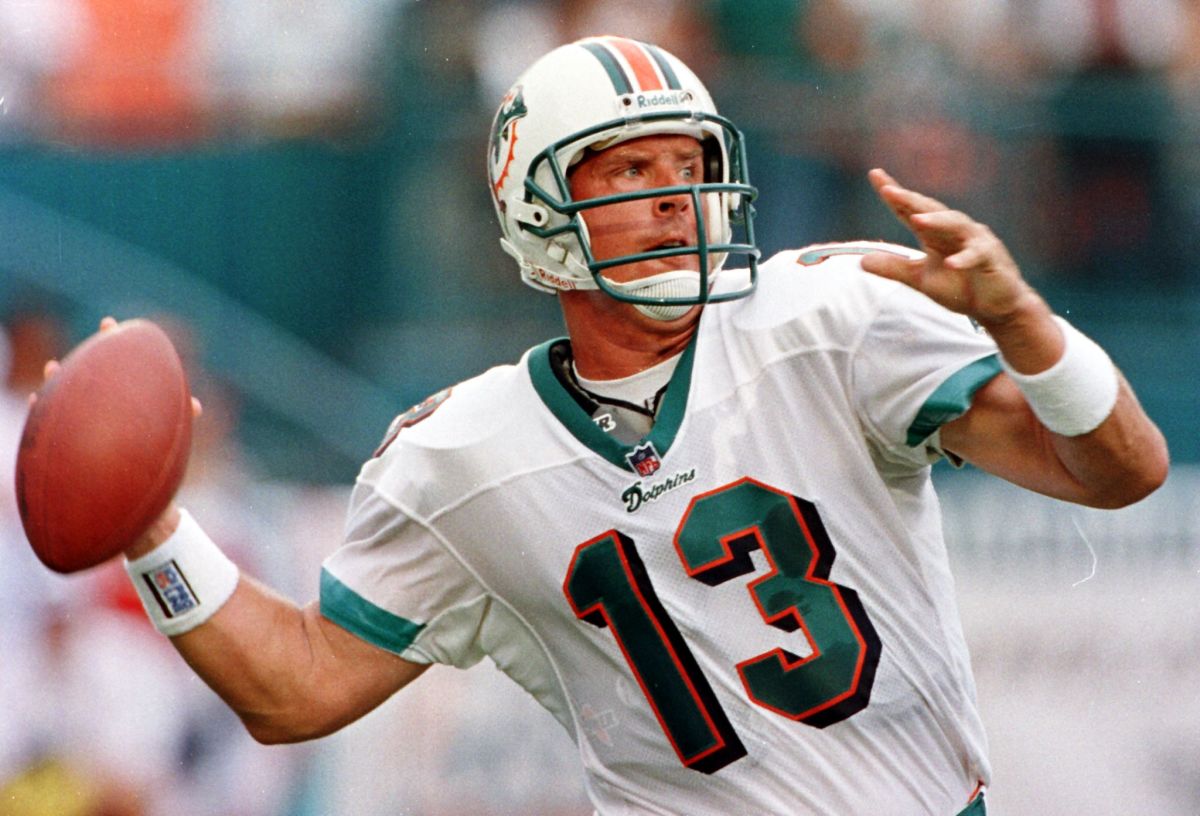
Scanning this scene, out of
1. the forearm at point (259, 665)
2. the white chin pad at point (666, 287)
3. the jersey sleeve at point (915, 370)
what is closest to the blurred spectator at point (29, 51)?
the forearm at point (259, 665)

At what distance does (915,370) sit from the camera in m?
2.33

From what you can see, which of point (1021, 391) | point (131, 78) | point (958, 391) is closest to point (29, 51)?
point (131, 78)

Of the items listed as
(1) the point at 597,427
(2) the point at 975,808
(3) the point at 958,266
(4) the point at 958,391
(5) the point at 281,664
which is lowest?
(2) the point at 975,808

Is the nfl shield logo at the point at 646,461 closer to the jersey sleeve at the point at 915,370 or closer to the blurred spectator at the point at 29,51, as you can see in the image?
the jersey sleeve at the point at 915,370

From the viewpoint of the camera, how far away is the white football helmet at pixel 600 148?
2.50 meters

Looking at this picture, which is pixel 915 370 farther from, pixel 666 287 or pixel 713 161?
pixel 713 161

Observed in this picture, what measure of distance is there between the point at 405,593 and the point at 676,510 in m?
0.48

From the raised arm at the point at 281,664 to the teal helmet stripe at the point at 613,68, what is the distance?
0.93 metres

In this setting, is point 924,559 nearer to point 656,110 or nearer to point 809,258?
point 809,258

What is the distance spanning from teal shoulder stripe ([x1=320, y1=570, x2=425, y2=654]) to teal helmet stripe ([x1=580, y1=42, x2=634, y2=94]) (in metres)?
0.87

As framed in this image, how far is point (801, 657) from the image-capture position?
239 cm

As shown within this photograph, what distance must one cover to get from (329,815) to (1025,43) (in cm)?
327

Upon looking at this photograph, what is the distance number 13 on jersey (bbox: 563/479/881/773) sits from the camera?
2391mm

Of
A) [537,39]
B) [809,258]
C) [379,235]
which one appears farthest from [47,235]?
[809,258]
